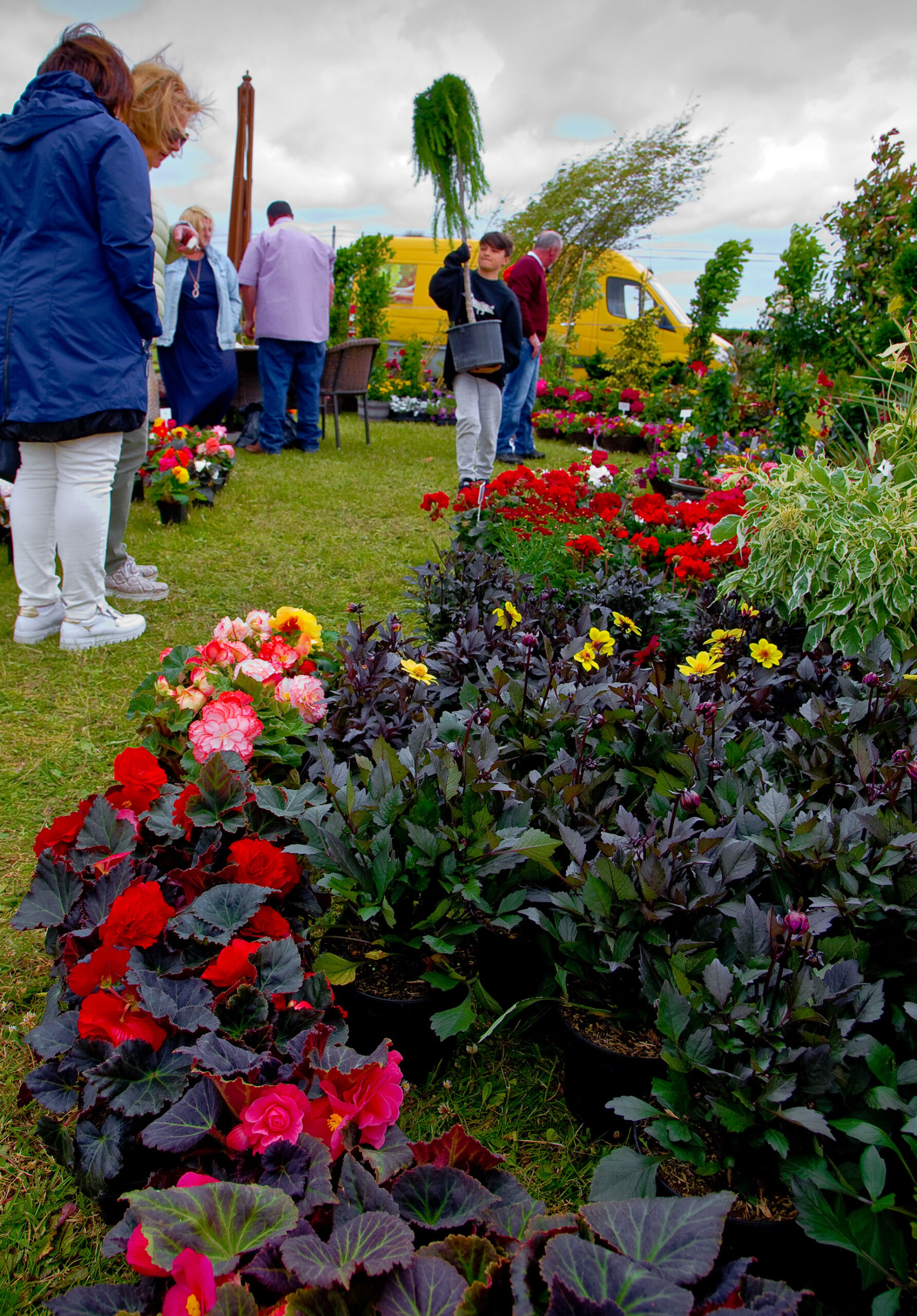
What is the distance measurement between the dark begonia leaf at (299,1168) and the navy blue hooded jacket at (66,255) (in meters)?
2.64

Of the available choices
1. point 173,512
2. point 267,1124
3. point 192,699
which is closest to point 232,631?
point 192,699

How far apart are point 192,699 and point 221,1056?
1.02m

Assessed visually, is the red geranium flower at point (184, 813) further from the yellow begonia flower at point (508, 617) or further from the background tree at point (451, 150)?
the background tree at point (451, 150)

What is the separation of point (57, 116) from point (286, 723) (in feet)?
7.47

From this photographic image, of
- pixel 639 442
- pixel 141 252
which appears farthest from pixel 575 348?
pixel 141 252

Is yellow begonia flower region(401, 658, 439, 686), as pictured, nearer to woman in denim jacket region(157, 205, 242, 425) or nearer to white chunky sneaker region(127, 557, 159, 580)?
white chunky sneaker region(127, 557, 159, 580)

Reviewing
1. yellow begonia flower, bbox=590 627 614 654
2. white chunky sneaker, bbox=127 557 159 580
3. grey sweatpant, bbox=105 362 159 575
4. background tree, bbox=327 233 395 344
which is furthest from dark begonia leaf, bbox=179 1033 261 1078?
background tree, bbox=327 233 395 344

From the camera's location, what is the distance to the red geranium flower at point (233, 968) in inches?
48.4

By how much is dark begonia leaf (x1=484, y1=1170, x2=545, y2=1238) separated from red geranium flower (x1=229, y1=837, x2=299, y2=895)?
0.61 metres

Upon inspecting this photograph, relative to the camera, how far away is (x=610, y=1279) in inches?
29.6

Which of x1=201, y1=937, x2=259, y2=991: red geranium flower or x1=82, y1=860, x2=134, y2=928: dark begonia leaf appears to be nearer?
x1=201, y1=937, x2=259, y2=991: red geranium flower

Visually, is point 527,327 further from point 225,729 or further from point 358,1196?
point 358,1196

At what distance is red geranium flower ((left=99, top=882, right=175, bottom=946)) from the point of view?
1289mm

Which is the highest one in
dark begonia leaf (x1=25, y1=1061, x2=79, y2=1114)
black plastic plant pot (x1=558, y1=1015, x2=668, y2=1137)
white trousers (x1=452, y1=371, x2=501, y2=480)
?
white trousers (x1=452, y1=371, x2=501, y2=480)
